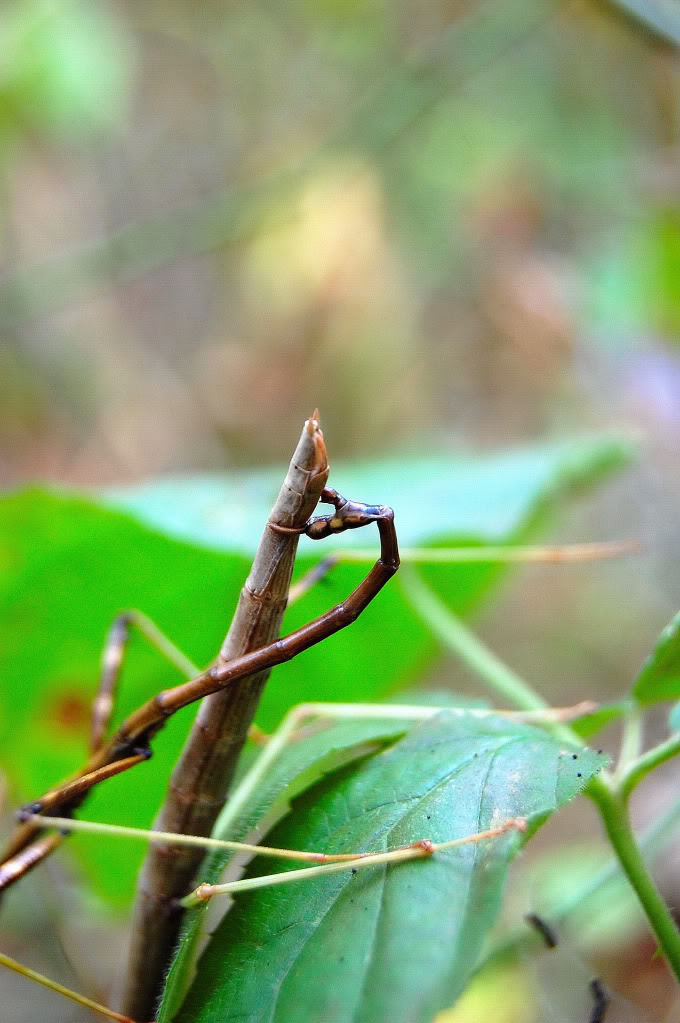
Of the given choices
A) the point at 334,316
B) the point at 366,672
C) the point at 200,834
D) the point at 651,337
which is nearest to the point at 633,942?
the point at 366,672

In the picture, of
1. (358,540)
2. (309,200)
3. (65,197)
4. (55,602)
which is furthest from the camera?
(65,197)

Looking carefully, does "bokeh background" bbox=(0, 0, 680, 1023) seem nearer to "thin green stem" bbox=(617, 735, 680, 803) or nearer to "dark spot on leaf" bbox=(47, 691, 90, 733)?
"dark spot on leaf" bbox=(47, 691, 90, 733)

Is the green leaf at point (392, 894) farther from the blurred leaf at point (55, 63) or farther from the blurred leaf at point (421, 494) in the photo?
the blurred leaf at point (55, 63)

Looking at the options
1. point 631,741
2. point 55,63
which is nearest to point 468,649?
point 631,741

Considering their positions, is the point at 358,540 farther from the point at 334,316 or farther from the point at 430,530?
the point at 334,316

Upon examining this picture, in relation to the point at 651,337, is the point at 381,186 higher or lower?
higher

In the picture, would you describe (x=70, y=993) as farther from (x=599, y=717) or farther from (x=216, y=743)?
(x=599, y=717)
